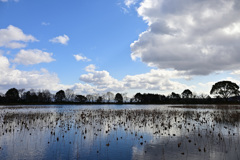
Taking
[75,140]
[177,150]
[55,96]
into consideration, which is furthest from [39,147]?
[55,96]

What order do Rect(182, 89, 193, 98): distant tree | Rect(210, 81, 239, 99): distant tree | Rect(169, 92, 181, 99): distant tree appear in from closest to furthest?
Rect(210, 81, 239, 99): distant tree → Rect(182, 89, 193, 98): distant tree → Rect(169, 92, 181, 99): distant tree

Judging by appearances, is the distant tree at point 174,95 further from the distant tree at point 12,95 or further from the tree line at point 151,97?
the distant tree at point 12,95

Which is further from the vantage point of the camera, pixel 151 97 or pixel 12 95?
pixel 151 97

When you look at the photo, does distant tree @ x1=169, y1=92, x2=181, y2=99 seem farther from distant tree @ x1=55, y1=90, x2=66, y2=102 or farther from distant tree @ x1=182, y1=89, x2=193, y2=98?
distant tree @ x1=55, y1=90, x2=66, y2=102

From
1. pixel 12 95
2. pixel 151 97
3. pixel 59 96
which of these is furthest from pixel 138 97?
pixel 12 95

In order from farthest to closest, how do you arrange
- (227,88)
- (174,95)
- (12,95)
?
(174,95) < (12,95) < (227,88)

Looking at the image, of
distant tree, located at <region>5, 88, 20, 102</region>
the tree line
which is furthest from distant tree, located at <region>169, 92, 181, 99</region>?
distant tree, located at <region>5, 88, 20, 102</region>

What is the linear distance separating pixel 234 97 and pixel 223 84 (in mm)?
9532

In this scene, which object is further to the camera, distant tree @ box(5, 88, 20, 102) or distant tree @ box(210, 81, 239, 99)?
distant tree @ box(5, 88, 20, 102)

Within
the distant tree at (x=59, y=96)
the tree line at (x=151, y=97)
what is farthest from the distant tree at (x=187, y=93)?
the distant tree at (x=59, y=96)

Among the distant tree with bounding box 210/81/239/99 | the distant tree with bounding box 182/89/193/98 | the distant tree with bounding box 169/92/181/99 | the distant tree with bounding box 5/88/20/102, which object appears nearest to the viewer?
the distant tree with bounding box 210/81/239/99

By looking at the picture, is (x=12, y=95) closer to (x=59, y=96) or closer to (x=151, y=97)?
(x=59, y=96)

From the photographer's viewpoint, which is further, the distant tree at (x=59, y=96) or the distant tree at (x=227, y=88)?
the distant tree at (x=59, y=96)

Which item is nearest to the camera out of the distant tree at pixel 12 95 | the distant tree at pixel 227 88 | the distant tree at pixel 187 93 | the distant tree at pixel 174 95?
the distant tree at pixel 227 88
